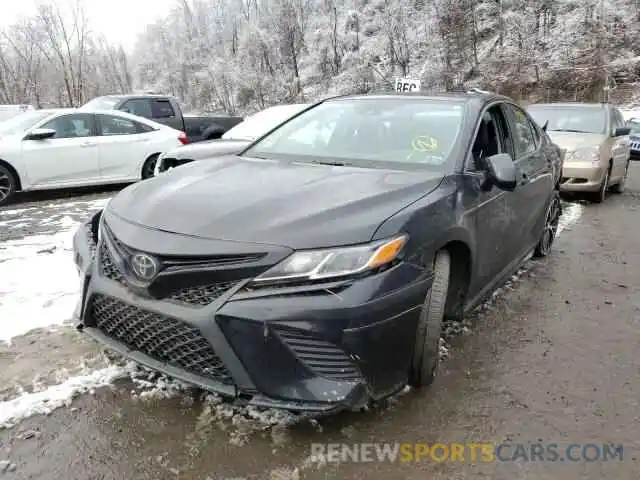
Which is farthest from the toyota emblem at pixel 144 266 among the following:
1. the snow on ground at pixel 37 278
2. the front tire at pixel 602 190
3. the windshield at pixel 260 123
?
the front tire at pixel 602 190

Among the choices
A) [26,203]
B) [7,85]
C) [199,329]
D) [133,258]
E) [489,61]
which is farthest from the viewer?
[489,61]

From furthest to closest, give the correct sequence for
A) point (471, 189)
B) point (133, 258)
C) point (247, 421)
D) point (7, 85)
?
1. point (7, 85)
2. point (471, 189)
3. point (247, 421)
4. point (133, 258)

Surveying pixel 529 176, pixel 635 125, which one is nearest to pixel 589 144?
pixel 529 176

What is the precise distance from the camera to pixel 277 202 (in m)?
2.51

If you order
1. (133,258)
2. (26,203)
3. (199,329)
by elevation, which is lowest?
(26,203)

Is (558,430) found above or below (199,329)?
below

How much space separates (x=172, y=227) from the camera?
7.75 ft

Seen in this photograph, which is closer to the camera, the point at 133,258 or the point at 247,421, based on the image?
the point at 133,258

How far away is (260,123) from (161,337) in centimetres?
660

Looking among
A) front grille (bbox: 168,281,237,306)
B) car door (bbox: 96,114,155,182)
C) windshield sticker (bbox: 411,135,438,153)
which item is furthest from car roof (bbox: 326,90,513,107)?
car door (bbox: 96,114,155,182)

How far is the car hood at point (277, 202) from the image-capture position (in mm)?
2266

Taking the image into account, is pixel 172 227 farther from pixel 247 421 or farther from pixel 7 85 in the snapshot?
pixel 7 85

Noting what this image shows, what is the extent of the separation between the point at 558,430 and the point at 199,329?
1761 millimetres

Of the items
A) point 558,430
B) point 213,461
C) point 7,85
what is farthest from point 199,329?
point 7,85
